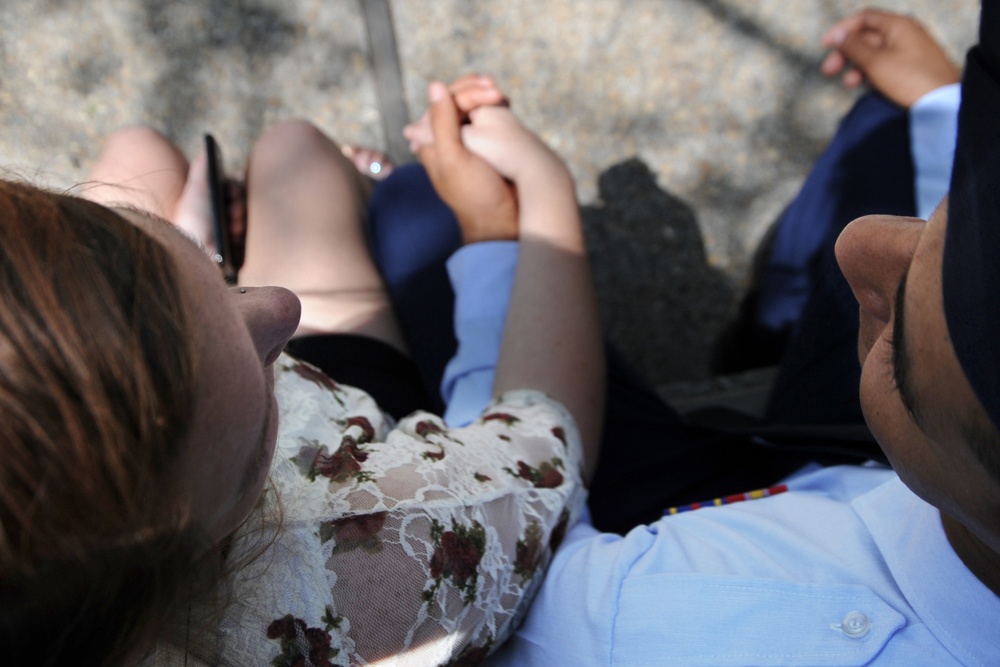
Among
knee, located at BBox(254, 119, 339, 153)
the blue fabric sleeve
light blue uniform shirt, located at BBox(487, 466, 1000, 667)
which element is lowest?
light blue uniform shirt, located at BBox(487, 466, 1000, 667)

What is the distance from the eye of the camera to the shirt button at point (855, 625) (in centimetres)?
76

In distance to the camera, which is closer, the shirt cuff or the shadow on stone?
the shirt cuff

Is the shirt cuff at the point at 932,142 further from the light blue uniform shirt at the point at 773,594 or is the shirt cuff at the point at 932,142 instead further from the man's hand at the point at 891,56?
the light blue uniform shirt at the point at 773,594

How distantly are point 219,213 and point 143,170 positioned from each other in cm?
21

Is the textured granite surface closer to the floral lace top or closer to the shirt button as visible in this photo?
the floral lace top

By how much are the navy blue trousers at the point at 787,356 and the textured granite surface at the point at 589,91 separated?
0.37 metres

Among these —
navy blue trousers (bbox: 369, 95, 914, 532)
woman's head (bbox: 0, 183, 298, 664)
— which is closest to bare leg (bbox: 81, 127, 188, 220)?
navy blue trousers (bbox: 369, 95, 914, 532)

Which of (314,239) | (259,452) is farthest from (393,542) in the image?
(314,239)

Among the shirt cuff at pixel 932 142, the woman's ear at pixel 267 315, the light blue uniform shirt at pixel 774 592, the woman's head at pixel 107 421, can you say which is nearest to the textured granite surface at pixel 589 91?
the shirt cuff at pixel 932 142

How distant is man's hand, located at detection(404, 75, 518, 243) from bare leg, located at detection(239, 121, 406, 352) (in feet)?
0.64

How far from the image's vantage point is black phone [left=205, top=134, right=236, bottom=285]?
148 cm

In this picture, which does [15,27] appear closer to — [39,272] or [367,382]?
[367,382]

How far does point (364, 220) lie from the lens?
1520 mm

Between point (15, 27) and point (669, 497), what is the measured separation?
182cm
